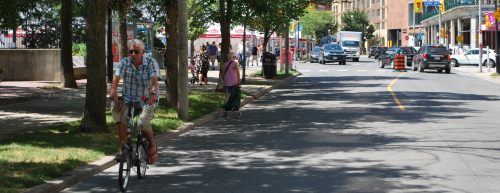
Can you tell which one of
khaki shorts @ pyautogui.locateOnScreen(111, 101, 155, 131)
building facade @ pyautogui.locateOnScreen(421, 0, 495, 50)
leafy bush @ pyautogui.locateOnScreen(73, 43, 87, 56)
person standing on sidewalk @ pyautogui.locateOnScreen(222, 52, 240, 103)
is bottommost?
khaki shorts @ pyautogui.locateOnScreen(111, 101, 155, 131)

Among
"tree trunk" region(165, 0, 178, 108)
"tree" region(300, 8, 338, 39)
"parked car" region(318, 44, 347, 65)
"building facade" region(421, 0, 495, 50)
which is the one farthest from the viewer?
"tree" region(300, 8, 338, 39)

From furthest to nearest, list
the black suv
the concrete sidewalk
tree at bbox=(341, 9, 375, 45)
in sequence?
1. tree at bbox=(341, 9, 375, 45)
2. the black suv
3. the concrete sidewalk

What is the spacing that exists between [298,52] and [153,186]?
5828 centimetres

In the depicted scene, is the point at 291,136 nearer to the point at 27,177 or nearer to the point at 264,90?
the point at 27,177

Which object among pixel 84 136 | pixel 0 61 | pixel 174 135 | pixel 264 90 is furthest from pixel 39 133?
pixel 0 61

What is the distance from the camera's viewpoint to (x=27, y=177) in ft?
21.1

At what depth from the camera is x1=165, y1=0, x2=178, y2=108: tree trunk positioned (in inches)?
560

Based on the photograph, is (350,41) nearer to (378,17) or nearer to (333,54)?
(333,54)

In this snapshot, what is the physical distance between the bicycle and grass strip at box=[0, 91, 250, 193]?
36.6 inches

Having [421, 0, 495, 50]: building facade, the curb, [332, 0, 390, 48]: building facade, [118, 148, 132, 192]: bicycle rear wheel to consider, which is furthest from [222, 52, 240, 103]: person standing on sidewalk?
[332, 0, 390, 48]: building facade

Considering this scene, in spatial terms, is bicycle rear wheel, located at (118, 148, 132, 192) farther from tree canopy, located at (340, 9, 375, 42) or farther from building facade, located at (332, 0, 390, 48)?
building facade, located at (332, 0, 390, 48)

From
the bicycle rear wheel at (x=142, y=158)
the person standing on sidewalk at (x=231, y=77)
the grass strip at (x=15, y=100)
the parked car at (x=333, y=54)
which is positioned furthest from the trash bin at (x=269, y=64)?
the parked car at (x=333, y=54)

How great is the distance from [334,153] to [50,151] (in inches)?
164

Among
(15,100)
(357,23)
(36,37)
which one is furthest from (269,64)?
(357,23)
